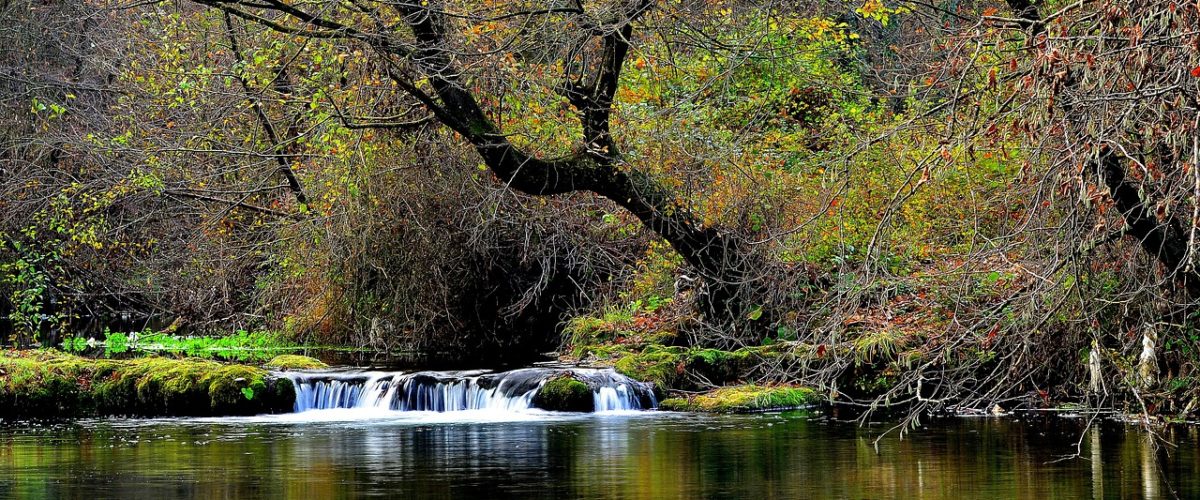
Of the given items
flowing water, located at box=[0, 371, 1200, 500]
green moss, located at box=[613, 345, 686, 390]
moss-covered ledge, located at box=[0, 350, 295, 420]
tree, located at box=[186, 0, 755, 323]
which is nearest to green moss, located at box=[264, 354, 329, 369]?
moss-covered ledge, located at box=[0, 350, 295, 420]

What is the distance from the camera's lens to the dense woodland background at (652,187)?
1118 cm

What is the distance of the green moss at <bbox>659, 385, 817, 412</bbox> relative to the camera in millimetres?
16469

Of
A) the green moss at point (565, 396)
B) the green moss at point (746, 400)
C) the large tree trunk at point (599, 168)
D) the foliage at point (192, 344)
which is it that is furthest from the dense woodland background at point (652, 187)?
the green moss at point (565, 396)

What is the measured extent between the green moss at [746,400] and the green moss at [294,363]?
5046mm

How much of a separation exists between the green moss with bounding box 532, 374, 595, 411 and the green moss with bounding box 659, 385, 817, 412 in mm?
842

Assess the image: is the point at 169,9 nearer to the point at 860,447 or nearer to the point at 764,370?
the point at 764,370

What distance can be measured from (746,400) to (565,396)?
2.01 m

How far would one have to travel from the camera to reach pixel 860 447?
507 inches

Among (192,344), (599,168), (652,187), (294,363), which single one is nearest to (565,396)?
(599,168)

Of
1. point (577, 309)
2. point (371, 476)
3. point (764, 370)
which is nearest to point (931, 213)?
point (764, 370)

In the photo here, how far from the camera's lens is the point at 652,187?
18844 mm

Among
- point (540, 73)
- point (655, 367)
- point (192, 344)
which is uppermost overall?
point (540, 73)

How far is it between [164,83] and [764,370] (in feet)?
37.6

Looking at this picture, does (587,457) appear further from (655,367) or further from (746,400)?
(655,367)
